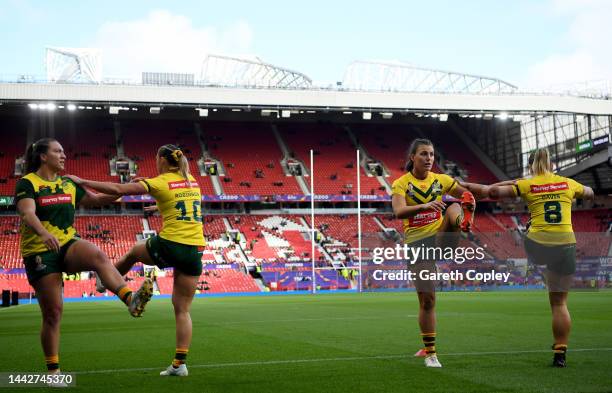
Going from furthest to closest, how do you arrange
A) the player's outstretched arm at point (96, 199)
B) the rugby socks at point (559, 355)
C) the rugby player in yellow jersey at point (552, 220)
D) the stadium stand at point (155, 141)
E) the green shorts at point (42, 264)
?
the stadium stand at point (155, 141)
the rugby player in yellow jersey at point (552, 220)
the rugby socks at point (559, 355)
the player's outstretched arm at point (96, 199)
the green shorts at point (42, 264)

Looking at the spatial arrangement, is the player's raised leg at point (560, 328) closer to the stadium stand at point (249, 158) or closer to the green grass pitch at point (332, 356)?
the green grass pitch at point (332, 356)

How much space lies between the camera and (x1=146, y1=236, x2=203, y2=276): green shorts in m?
8.02

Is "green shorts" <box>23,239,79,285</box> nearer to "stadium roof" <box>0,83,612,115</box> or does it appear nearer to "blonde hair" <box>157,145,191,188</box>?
"blonde hair" <box>157,145,191,188</box>

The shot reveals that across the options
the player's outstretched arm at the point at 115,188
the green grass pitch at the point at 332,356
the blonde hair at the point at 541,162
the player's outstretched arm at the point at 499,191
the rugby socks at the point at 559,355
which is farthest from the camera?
the blonde hair at the point at 541,162

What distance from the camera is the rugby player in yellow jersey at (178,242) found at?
804 cm

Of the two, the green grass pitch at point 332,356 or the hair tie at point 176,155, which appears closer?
the green grass pitch at point 332,356

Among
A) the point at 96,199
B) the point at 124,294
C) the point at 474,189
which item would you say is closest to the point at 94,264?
the point at 124,294

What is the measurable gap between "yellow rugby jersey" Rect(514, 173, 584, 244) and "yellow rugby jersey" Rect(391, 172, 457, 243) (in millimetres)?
874

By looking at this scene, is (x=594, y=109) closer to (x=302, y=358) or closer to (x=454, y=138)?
(x=454, y=138)

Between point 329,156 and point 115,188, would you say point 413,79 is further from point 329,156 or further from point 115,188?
point 115,188

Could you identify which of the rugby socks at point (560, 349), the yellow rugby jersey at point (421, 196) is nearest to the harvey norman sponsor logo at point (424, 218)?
the yellow rugby jersey at point (421, 196)

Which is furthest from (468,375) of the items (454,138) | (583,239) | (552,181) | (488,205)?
(454,138)

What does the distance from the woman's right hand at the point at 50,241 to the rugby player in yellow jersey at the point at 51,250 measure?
0.08 meters

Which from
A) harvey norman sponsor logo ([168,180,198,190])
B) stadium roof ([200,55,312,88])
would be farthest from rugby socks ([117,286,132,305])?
stadium roof ([200,55,312,88])
